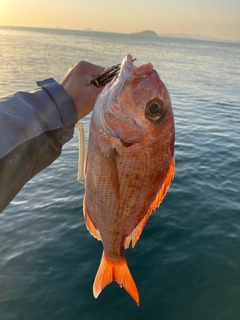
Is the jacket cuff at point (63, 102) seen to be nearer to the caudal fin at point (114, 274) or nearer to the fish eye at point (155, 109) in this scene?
the fish eye at point (155, 109)

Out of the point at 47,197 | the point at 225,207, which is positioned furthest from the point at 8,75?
the point at 225,207

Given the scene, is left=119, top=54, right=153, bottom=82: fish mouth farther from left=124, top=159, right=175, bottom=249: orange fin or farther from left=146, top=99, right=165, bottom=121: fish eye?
left=124, top=159, right=175, bottom=249: orange fin

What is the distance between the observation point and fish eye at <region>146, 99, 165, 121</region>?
2.57 m

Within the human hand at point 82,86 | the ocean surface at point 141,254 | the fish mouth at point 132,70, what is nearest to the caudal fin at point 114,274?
the human hand at point 82,86

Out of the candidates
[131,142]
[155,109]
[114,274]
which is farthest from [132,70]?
[114,274]

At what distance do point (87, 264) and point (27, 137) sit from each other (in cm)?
487

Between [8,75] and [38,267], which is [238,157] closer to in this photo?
[38,267]

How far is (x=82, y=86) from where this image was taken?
3279mm

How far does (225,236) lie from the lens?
25.5 ft

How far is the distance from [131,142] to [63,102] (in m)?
0.87

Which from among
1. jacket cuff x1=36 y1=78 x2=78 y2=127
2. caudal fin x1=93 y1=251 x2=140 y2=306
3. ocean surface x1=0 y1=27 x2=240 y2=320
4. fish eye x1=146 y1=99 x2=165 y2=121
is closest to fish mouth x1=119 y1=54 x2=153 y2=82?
fish eye x1=146 y1=99 x2=165 y2=121

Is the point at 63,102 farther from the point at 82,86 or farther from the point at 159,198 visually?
the point at 159,198

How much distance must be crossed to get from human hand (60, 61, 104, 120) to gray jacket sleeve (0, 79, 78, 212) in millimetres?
123

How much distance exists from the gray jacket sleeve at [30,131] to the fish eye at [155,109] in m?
0.89
